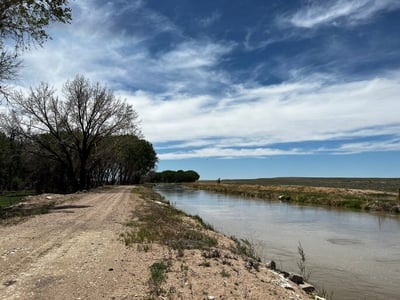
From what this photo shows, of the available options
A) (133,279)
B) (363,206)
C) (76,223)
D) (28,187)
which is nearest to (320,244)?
(76,223)

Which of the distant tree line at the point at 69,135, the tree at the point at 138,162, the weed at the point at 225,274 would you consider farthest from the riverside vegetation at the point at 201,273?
the tree at the point at 138,162

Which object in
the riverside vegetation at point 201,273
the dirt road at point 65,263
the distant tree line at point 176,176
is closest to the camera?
the dirt road at point 65,263

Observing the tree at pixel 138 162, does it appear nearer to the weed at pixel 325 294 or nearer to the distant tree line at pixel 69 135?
the distant tree line at pixel 69 135

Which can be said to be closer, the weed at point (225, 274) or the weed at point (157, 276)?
the weed at point (157, 276)

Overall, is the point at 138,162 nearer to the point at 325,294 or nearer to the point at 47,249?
the point at 47,249

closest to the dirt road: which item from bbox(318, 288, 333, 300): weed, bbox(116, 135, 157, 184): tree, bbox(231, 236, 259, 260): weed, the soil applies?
the soil

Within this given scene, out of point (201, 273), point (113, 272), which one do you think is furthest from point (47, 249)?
point (201, 273)

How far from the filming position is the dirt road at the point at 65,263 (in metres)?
7.00

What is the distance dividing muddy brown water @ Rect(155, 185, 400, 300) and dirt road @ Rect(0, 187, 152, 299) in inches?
215

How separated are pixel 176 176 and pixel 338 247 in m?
150

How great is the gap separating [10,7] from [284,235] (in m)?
16.7

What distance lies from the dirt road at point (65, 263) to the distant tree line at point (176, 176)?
150101mm

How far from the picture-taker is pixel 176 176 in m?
165

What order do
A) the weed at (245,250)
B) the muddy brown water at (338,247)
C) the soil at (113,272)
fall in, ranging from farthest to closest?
the weed at (245,250)
the muddy brown water at (338,247)
the soil at (113,272)
